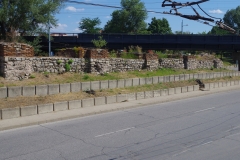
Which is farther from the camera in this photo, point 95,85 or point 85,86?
point 95,85

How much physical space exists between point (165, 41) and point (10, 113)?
29.9 meters

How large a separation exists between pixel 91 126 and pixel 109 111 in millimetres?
3474

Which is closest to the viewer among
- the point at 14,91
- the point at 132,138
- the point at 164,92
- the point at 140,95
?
the point at 132,138

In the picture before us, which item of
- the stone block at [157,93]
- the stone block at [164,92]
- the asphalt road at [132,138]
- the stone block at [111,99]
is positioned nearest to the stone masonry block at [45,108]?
the asphalt road at [132,138]

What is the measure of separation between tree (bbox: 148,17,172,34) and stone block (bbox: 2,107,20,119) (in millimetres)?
77452

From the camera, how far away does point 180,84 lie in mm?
23453

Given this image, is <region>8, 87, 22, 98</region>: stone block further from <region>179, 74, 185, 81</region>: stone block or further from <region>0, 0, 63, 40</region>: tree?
<region>179, 74, 185, 81</region>: stone block

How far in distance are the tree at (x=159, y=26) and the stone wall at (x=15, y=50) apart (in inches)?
2896

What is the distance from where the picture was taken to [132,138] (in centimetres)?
1003

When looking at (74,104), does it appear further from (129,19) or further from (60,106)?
(129,19)

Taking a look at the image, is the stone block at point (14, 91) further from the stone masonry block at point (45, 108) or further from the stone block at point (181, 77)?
the stone block at point (181, 77)

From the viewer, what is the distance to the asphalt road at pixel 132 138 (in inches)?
326

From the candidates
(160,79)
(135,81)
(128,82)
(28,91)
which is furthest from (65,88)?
(160,79)

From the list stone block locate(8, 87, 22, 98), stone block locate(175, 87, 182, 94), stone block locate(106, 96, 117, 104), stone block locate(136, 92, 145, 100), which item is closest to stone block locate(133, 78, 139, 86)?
stone block locate(136, 92, 145, 100)
